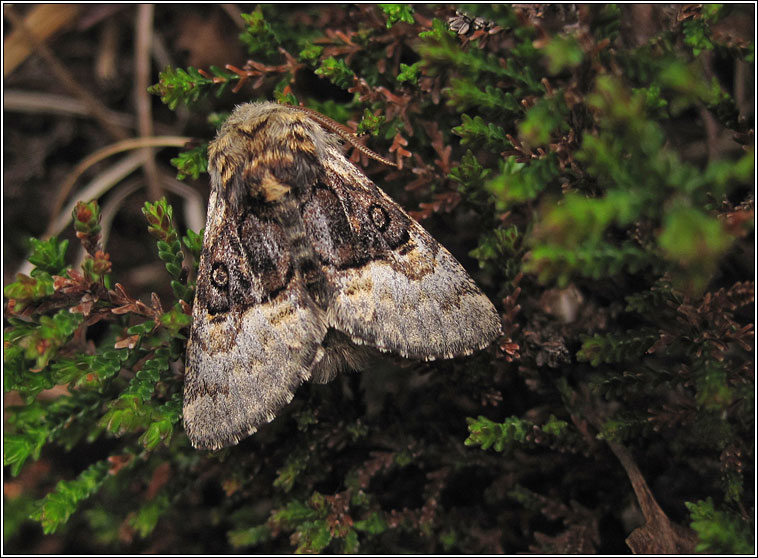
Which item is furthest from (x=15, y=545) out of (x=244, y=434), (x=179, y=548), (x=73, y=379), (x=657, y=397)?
(x=657, y=397)

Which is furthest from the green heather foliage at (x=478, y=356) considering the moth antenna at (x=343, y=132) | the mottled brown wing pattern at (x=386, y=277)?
the mottled brown wing pattern at (x=386, y=277)

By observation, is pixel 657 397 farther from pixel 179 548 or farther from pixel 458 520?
pixel 179 548

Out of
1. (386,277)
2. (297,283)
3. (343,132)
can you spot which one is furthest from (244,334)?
(343,132)

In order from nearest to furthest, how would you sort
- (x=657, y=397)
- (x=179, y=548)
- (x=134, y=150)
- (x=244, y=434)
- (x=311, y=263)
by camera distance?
(x=244, y=434)
(x=311, y=263)
(x=657, y=397)
(x=179, y=548)
(x=134, y=150)

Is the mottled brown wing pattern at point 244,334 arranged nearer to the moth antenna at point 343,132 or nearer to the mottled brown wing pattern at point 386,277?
the mottled brown wing pattern at point 386,277

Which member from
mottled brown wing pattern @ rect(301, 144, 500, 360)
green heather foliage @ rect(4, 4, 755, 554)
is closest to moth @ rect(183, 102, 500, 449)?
mottled brown wing pattern @ rect(301, 144, 500, 360)

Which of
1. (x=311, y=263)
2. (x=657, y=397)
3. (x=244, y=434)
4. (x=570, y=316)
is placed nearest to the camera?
(x=244, y=434)

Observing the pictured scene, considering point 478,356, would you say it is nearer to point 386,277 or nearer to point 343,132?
point 386,277
